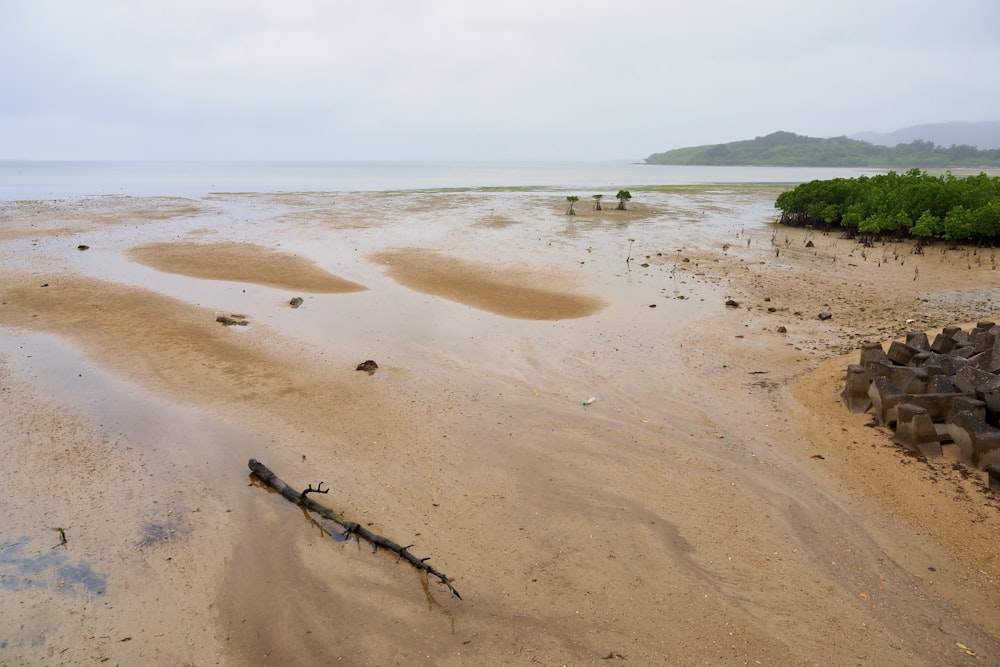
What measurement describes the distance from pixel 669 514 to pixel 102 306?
17626 millimetres

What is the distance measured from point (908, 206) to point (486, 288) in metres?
23.0

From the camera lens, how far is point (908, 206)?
1110 inches

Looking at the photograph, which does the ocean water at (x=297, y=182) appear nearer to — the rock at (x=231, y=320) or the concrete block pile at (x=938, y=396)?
the rock at (x=231, y=320)

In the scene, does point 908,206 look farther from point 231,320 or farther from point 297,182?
point 297,182

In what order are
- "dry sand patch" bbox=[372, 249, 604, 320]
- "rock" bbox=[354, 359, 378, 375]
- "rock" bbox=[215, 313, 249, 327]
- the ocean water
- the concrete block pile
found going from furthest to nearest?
the ocean water, "dry sand patch" bbox=[372, 249, 604, 320], "rock" bbox=[215, 313, 249, 327], "rock" bbox=[354, 359, 378, 375], the concrete block pile

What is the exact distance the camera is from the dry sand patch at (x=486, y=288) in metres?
17.2

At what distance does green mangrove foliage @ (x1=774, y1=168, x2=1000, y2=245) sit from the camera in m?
25.3

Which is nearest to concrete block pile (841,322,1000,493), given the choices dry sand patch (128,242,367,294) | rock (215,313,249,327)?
rock (215,313,249,327)

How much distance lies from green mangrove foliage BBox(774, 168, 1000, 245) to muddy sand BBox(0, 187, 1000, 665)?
8867 mm

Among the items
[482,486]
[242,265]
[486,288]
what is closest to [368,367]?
[482,486]

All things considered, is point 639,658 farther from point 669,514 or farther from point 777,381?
point 777,381

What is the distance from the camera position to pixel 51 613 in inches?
229

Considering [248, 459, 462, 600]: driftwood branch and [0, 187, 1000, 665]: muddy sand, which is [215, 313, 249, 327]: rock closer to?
[0, 187, 1000, 665]: muddy sand

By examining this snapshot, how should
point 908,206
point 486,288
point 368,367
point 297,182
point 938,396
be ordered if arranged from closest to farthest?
point 938,396 < point 368,367 < point 486,288 < point 908,206 < point 297,182
